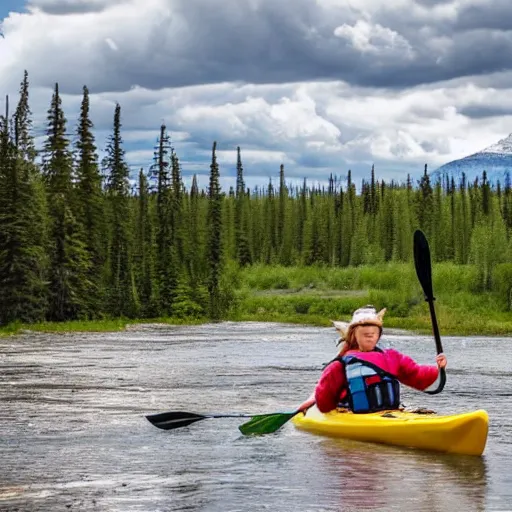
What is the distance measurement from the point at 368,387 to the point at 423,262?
2249mm

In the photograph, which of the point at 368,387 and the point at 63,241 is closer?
the point at 368,387

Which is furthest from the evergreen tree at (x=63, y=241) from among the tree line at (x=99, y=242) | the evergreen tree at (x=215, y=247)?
the evergreen tree at (x=215, y=247)

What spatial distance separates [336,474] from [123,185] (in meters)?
50.4

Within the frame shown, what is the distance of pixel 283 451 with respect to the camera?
12570mm

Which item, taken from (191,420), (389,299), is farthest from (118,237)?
(191,420)

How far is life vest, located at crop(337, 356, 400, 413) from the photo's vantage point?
11930 millimetres

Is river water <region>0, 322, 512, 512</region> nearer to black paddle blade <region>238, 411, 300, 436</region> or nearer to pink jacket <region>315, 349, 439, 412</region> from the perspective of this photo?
black paddle blade <region>238, 411, 300, 436</region>

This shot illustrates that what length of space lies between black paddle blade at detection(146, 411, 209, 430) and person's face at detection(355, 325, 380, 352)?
3249 mm

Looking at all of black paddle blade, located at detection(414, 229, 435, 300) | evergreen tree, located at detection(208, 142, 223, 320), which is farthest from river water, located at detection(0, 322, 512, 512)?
evergreen tree, located at detection(208, 142, 223, 320)

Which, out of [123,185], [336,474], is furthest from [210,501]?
[123,185]

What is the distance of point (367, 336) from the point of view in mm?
12133

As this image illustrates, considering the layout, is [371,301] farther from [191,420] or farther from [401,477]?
[401,477]

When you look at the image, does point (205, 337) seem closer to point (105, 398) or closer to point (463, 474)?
point (105, 398)

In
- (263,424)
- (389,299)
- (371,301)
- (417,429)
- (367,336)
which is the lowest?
(263,424)
